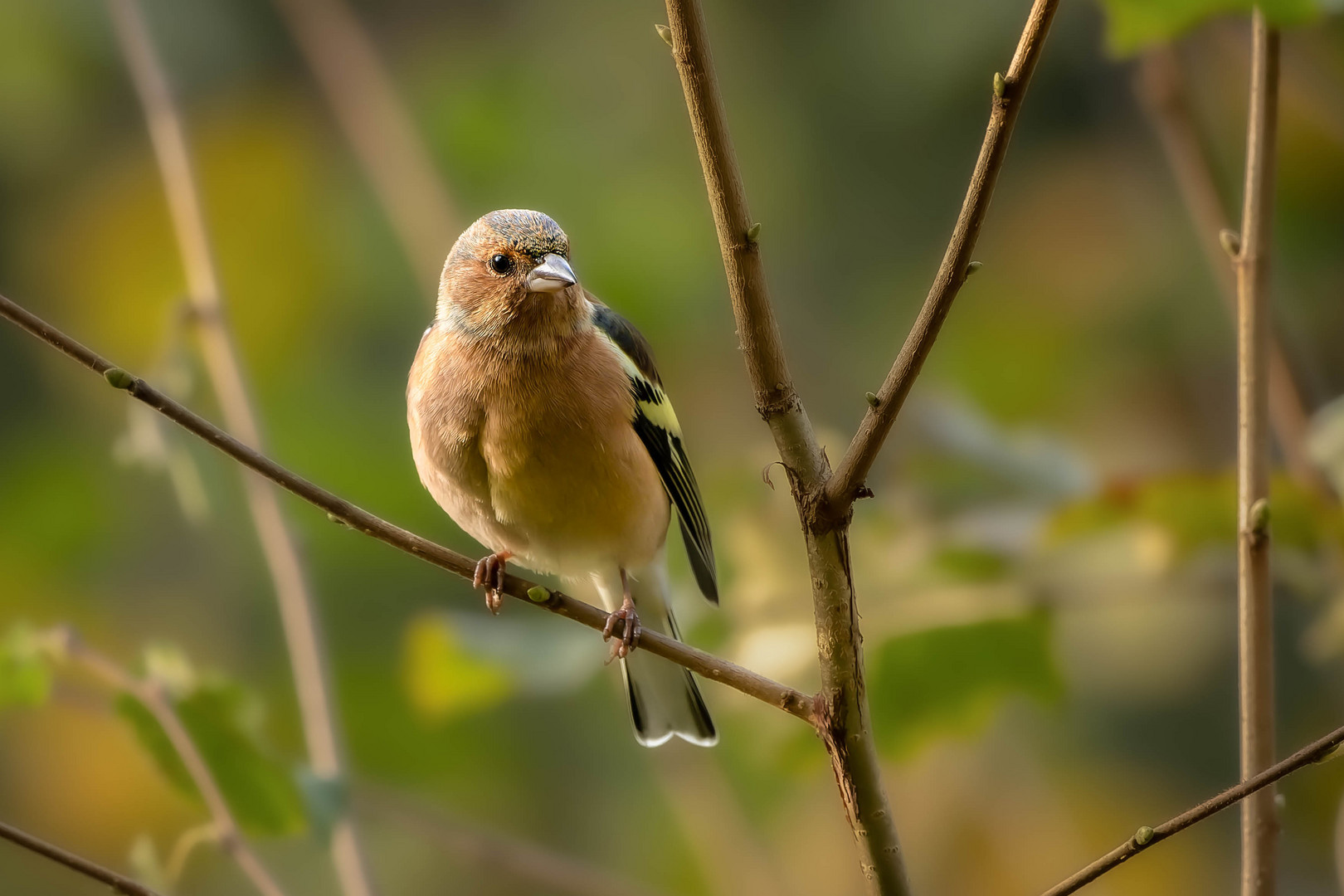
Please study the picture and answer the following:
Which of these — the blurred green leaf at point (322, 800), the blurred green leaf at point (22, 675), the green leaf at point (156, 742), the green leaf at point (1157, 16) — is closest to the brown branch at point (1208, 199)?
the green leaf at point (1157, 16)

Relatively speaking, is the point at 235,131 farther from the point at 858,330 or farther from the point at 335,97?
the point at 858,330

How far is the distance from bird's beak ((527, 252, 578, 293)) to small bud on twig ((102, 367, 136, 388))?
1765mm

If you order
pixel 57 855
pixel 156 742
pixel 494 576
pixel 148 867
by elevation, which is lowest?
pixel 57 855

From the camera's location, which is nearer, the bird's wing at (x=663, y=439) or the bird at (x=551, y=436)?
the bird at (x=551, y=436)

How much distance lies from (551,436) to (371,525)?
1225 millimetres

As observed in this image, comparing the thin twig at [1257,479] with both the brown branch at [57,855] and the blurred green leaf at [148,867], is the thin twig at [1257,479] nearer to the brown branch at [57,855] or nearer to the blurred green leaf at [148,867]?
the brown branch at [57,855]

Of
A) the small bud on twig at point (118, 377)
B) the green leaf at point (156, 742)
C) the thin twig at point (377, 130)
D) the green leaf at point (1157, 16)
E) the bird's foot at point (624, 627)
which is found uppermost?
the thin twig at point (377, 130)

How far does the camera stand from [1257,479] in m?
2.78

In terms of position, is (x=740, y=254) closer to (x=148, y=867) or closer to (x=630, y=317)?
(x=148, y=867)

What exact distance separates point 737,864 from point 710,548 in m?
1.32

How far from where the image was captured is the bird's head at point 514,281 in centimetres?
419

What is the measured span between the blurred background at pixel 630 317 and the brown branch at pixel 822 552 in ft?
10.6

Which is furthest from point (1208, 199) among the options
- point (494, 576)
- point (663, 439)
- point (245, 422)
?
point (245, 422)

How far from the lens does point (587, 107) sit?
9.67 m
